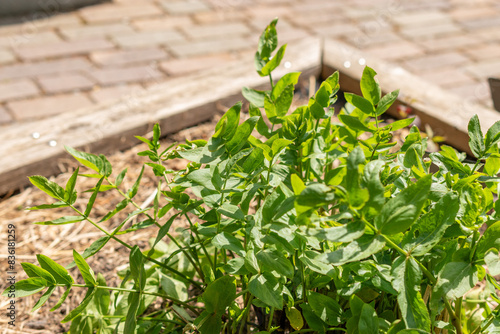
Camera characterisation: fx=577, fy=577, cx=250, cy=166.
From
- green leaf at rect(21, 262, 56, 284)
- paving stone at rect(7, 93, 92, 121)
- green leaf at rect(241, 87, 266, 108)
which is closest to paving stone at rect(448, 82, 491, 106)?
paving stone at rect(7, 93, 92, 121)

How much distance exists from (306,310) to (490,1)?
14.1 feet

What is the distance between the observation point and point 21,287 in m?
0.98

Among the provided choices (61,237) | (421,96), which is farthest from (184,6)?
(61,237)

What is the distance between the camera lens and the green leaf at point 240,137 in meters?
0.98

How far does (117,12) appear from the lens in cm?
397

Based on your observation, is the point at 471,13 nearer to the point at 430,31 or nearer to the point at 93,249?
the point at 430,31

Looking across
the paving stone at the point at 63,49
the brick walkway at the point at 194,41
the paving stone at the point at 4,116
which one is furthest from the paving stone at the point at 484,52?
the paving stone at the point at 4,116

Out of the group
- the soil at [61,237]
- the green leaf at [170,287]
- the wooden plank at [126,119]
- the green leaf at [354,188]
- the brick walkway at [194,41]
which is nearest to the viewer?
the green leaf at [354,188]

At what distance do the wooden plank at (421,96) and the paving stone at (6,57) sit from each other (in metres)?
1.84

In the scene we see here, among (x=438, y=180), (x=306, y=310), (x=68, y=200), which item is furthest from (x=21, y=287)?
(x=438, y=180)

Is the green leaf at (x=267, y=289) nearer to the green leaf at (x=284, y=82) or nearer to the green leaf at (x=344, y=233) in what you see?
the green leaf at (x=344, y=233)

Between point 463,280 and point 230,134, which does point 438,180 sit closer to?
point 463,280

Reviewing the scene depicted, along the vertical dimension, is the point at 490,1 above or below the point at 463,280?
below

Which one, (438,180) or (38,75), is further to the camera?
A: (38,75)
